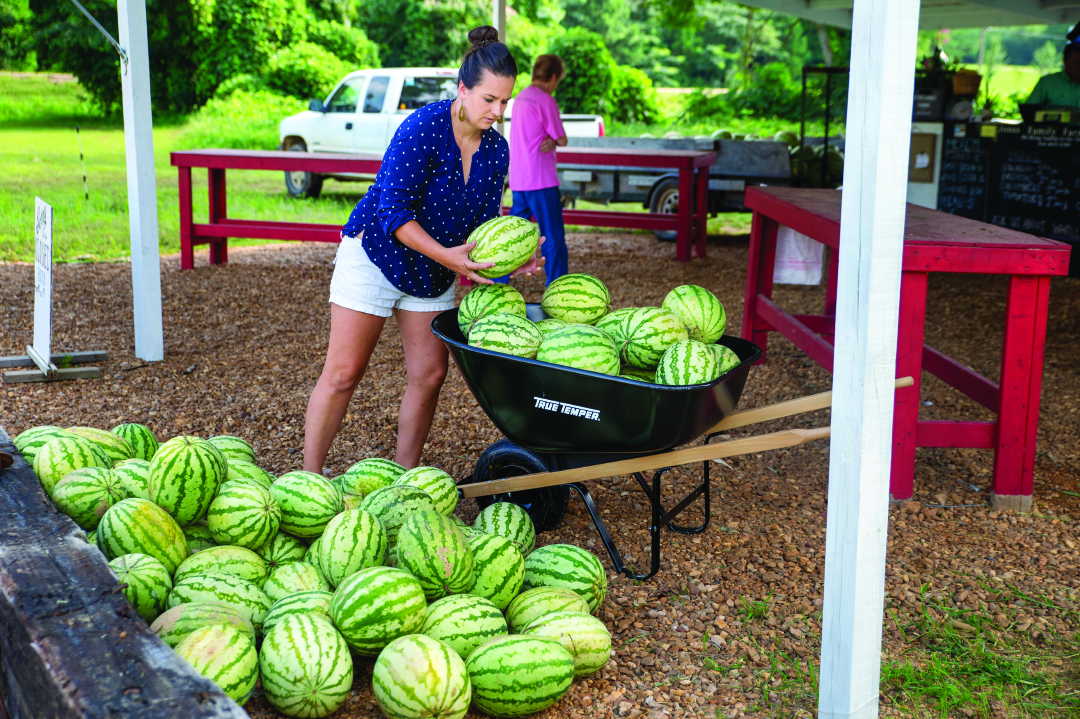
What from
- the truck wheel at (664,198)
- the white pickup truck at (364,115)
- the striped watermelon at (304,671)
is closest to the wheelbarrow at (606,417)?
the striped watermelon at (304,671)

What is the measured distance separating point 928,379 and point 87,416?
15.7 feet

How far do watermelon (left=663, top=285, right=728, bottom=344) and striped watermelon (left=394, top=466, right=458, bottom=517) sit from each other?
92 cm

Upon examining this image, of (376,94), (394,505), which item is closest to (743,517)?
(394,505)

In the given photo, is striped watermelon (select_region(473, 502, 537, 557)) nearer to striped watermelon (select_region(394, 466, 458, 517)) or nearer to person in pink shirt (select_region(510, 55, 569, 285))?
striped watermelon (select_region(394, 466, 458, 517))

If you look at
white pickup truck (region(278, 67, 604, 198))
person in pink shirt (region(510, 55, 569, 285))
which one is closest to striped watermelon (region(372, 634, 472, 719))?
person in pink shirt (region(510, 55, 569, 285))

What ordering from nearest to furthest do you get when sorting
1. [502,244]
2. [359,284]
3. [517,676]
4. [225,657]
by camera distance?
[225,657], [517,676], [502,244], [359,284]

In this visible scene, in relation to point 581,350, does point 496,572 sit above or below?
below

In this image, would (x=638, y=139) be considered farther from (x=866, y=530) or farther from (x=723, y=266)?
(x=866, y=530)

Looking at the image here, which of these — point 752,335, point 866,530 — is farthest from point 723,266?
point 866,530

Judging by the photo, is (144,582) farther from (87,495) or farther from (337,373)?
(337,373)

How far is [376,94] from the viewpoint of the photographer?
13.8 meters

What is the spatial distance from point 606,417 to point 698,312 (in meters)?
0.52

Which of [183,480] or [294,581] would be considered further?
[183,480]

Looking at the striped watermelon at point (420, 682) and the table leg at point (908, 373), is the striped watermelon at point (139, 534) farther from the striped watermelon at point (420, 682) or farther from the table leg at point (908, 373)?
the table leg at point (908, 373)
